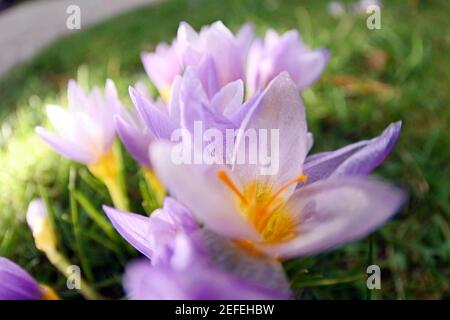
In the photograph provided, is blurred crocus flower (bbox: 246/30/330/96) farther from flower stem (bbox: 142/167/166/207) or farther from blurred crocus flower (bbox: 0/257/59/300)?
blurred crocus flower (bbox: 0/257/59/300)

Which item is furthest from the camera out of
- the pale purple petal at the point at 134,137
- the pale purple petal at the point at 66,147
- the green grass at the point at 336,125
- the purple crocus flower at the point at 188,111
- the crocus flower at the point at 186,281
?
the green grass at the point at 336,125

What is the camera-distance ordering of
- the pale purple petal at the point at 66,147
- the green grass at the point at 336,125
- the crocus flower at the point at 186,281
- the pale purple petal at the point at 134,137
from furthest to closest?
the green grass at the point at 336,125 < the pale purple petal at the point at 66,147 < the pale purple petal at the point at 134,137 < the crocus flower at the point at 186,281

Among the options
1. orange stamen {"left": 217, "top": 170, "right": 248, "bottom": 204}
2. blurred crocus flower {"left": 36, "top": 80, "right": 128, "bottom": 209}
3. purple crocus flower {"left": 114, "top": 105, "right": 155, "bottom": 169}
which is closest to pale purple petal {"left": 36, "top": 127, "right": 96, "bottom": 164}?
blurred crocus flower {"left": 36, "top": 80, "right": 128, "bottom": 209}

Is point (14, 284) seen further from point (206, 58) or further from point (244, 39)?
point (244, 39)

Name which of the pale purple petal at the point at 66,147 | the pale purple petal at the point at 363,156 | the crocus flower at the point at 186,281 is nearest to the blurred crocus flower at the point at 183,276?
the crocus flower at the point at 186,281

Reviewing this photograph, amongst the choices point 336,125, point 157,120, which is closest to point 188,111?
point 157,120

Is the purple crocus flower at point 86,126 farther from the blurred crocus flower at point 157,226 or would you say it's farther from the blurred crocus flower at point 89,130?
the blurred crocus flower at point 157,226
